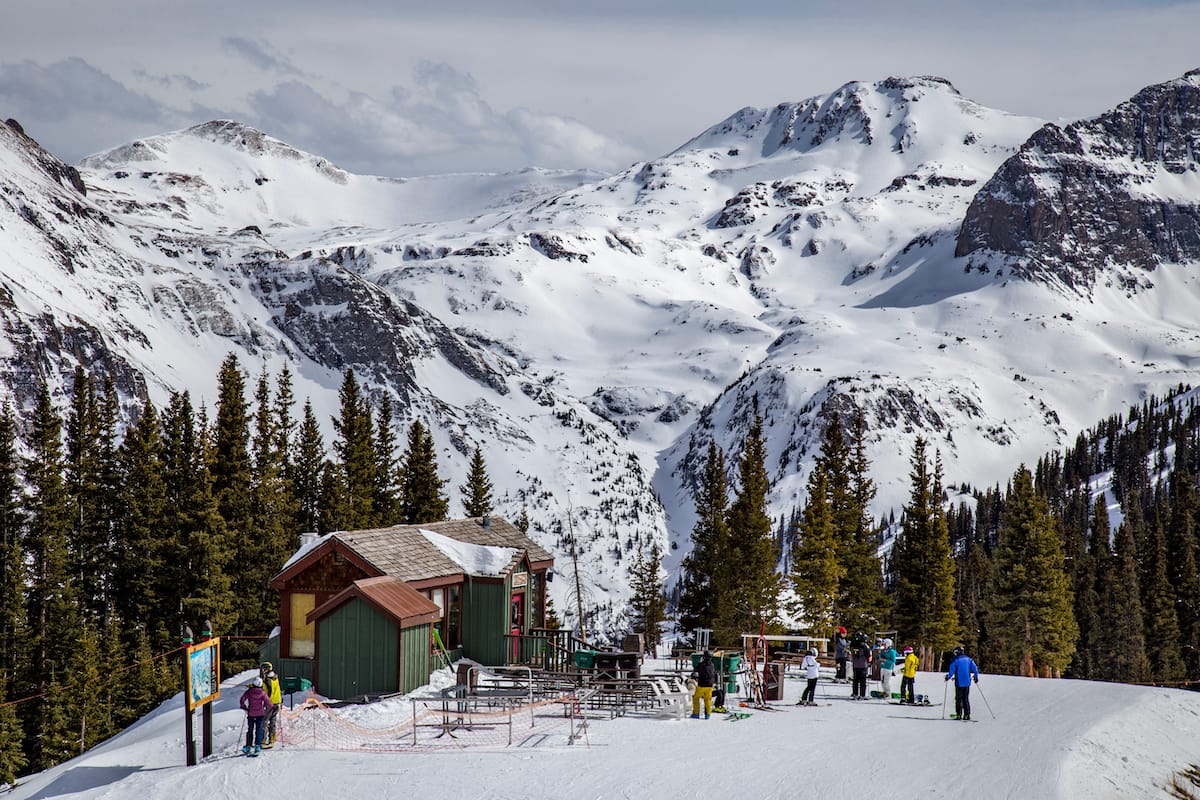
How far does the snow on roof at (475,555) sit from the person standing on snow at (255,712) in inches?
540

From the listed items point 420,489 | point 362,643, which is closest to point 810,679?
point 362,643

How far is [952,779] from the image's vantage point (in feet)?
74.5

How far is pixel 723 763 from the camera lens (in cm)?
2384

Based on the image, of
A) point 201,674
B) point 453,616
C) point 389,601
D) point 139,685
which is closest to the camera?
point 201,674

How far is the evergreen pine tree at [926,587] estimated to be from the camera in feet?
194

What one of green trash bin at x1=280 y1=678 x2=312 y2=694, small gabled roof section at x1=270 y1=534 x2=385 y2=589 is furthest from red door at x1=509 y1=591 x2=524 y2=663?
green trash bin at x1=280 y1=678 x2=312 y2=694

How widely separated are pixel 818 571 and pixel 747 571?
4.20 metres

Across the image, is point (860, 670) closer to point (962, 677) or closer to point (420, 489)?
point (962, 677)

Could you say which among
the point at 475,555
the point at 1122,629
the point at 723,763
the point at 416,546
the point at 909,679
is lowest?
the point at 1122,629

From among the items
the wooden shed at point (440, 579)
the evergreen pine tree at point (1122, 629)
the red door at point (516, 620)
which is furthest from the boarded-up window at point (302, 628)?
the evergreen pine tree at point (1122, 629)

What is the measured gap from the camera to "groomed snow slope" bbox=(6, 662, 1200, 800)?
72.2ft

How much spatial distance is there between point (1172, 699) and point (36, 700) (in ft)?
158

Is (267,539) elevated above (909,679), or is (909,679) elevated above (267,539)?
(267,539)

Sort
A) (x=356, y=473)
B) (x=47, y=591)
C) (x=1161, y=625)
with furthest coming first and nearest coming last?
(x=1161, y=625) < (x=356, y=473) < (x=47, y=591)
